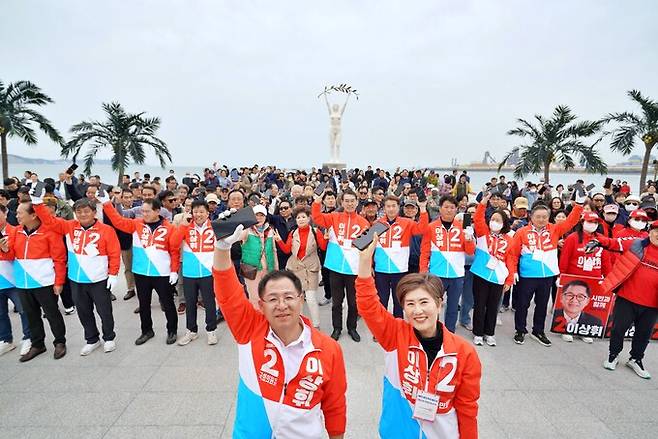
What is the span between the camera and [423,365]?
1790 millimetres

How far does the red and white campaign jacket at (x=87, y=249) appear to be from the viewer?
383 cm

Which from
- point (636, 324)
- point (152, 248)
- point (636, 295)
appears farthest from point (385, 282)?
point (152, 248)

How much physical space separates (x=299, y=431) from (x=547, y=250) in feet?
12.8

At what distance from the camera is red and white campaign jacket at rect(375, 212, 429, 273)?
4.22 m

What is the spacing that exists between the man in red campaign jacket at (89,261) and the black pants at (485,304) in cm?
435

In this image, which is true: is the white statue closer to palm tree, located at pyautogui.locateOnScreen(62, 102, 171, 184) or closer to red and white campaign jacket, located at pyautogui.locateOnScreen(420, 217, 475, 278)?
palm tree, located at pyautogui.locateOnScreen(62, 102, 171, 184)

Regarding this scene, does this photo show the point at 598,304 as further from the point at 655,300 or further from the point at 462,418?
the point at 462,418

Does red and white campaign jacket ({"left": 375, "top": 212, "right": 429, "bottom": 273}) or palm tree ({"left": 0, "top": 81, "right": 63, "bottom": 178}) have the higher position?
palm tree ({"left": 0, "top": 81, "right": 63, "bottom": 178})

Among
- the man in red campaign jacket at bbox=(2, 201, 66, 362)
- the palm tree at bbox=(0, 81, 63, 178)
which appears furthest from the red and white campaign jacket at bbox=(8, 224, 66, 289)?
the palm tree at bbox=(0, 81, 63, 178)

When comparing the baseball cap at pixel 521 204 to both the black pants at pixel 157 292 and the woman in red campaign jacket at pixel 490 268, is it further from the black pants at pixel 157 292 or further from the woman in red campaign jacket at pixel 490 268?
the black pants at pixel 157 292

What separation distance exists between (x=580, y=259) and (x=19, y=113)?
18.2 m

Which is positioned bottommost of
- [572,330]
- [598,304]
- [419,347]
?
[572,330]

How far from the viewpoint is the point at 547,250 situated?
424cm

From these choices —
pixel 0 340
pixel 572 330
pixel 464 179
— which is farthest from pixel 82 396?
pixel 464 179
